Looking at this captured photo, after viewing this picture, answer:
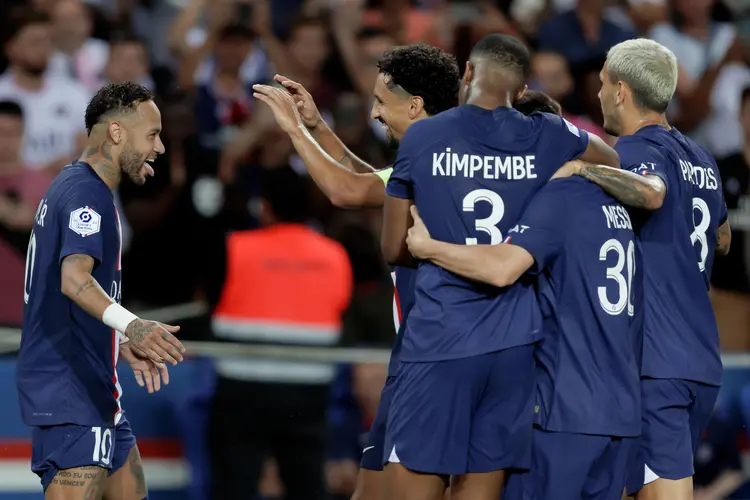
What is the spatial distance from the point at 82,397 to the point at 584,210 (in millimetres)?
2260

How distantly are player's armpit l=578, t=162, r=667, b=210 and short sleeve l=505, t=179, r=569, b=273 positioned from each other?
0.52ft

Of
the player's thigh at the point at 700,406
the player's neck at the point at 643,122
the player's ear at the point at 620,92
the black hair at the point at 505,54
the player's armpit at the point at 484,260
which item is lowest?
the player's thigh at the point at 700,406

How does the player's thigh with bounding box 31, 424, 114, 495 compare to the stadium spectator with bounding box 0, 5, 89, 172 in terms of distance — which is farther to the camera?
the stadium spectator with bounding box 0, 5, 89, 172

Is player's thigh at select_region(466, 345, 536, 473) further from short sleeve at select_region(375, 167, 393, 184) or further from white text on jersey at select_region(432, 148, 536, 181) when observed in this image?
short sleeve at select_region(375, 167, 393, 184)

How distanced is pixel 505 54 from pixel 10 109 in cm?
480

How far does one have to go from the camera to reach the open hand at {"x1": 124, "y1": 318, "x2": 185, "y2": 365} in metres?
4.86

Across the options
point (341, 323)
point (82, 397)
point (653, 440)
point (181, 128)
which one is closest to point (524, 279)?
point (653, 440)

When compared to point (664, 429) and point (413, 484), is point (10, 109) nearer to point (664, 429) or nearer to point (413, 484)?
point (413, 484)

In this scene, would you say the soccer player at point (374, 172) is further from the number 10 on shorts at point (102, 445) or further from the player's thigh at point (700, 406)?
the player's thigh at point (700, 406)

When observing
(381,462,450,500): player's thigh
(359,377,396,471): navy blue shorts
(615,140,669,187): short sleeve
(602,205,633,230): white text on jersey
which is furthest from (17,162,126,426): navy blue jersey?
(615,140,669,187): short sleeve

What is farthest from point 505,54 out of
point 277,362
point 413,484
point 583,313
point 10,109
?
point 10,109

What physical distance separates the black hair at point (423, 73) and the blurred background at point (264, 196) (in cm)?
155

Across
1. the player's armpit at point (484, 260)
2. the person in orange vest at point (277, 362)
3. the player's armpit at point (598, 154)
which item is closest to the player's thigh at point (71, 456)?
the person in orange vest at point (277, 362)

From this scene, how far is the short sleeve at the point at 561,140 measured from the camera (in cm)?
489
